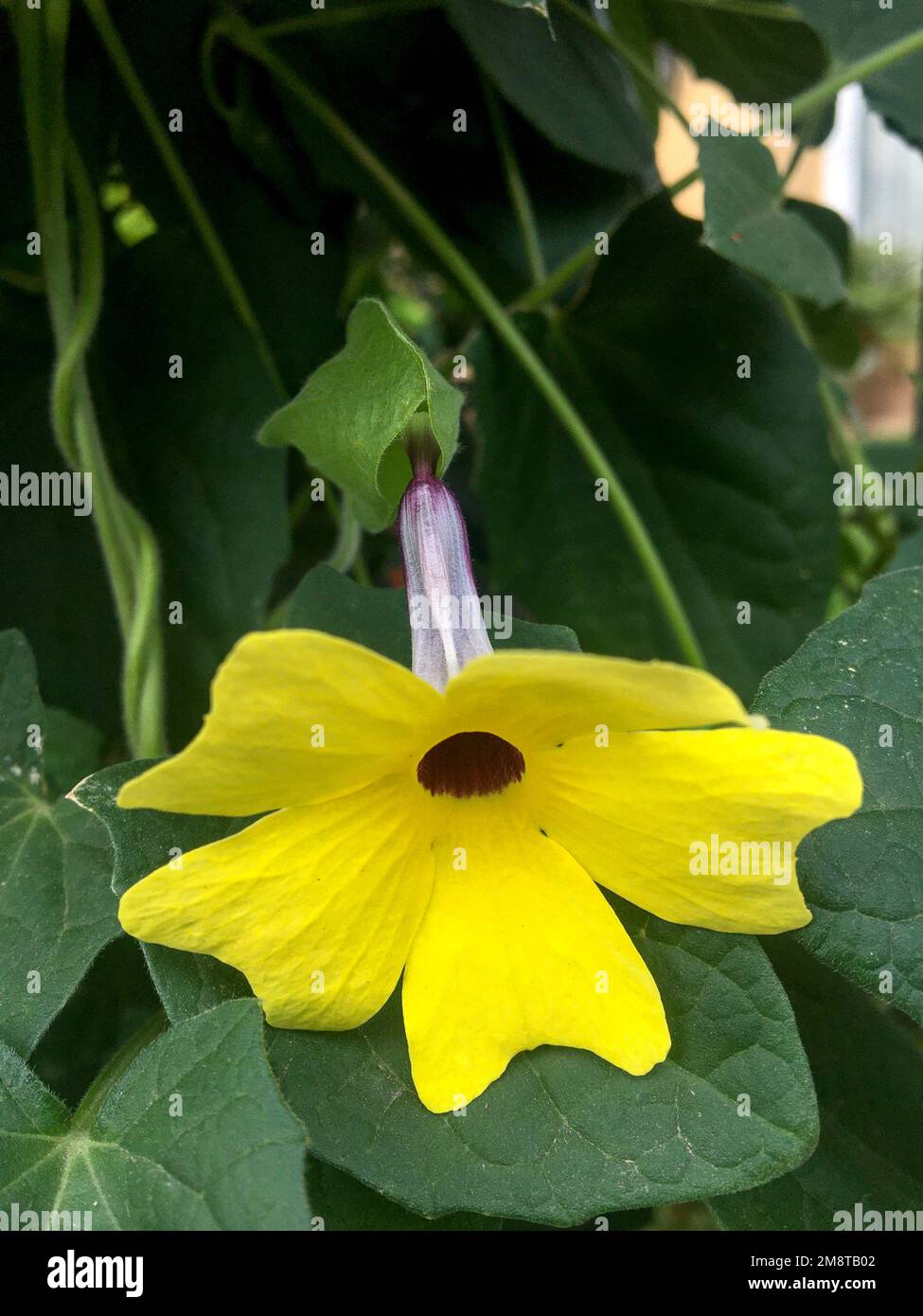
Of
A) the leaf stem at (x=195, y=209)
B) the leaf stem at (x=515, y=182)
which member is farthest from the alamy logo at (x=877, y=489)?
the leaf stem at (x=195, y=209)

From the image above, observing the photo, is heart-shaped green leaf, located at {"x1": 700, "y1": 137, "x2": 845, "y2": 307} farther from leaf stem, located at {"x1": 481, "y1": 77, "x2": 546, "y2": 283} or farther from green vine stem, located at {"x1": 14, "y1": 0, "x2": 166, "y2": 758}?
green vine stem, located at {"x1": 14, "y1": 0, "x2": 166, "y2": 758}

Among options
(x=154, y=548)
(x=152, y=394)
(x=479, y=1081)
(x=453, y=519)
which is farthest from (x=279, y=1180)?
(x=152, y=394)

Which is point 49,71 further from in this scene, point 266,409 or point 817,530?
point 817,530

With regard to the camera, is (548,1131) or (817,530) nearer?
(548,1131)
